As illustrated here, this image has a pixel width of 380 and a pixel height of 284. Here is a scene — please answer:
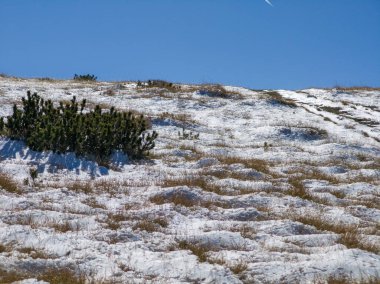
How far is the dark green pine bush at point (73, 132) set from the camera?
16625 millimetres

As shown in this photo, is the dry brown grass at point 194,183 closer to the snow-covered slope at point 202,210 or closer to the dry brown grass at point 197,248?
the snow-covered slope at point 202,210

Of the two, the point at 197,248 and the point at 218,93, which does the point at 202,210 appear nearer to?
the point at 197,248

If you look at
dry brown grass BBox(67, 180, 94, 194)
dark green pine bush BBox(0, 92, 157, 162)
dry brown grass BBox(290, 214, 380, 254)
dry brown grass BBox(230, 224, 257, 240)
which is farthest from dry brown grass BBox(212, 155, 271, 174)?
dry brown grass BBox(230, 224, 257, 240)

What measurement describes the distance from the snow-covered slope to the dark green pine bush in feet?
1.79

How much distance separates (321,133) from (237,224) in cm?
1594

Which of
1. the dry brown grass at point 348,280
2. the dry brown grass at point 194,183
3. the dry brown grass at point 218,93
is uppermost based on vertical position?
the dry brown grass at point 218,93

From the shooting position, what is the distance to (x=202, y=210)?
11953mm

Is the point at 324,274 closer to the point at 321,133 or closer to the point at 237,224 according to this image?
the point at 237,224

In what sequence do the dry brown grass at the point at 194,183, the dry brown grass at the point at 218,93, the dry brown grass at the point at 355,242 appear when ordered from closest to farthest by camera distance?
the dry brown grass at the point at 355,242, the dry brown grass at the point at 194,183, the dry brown grass at the point at 218,93

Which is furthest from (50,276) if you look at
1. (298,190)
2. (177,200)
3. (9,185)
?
(298,190)

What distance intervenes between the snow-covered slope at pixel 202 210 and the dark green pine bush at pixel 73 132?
1.79 feet

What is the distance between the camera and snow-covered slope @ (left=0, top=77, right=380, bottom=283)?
8.16m

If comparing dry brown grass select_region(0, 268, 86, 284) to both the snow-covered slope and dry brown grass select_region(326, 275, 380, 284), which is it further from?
dry brown grass select_region(326, 275, 380, 284)

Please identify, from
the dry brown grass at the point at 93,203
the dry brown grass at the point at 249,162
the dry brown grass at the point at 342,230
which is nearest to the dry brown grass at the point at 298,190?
the dry brown grass at the point at 249,162
